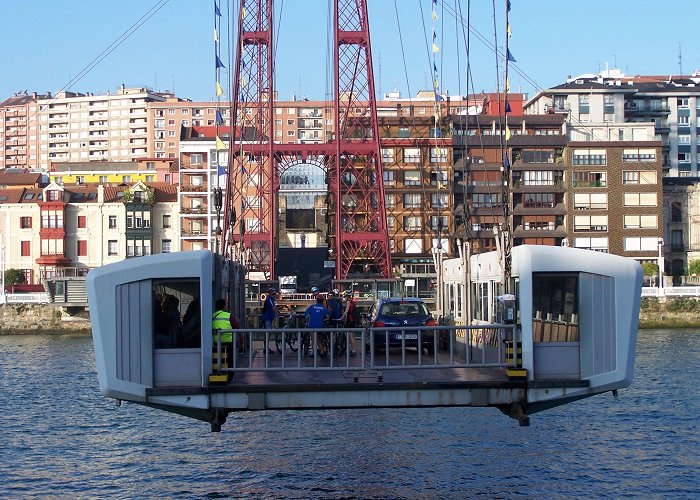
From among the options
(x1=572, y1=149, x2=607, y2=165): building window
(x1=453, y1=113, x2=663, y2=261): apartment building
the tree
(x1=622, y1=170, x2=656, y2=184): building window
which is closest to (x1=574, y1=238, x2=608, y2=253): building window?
(x1=453, y1=113, x2=663, y2=261): apartment building

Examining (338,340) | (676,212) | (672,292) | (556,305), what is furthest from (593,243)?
(556,305)

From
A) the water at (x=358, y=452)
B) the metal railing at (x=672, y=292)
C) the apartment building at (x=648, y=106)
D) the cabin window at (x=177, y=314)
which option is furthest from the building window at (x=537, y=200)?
the cabin window at (x=177, y=314)

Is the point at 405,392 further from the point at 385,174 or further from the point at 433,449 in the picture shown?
the point at 385,174

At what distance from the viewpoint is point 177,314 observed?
19828mm

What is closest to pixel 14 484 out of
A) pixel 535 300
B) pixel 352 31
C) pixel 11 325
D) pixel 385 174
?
pixel 535 300

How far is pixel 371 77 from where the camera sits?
81.6 m

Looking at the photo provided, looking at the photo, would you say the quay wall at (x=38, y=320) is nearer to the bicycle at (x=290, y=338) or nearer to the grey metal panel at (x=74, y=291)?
the grey metal panel at (x=74, y=291)

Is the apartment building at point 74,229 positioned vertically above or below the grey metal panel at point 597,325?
above

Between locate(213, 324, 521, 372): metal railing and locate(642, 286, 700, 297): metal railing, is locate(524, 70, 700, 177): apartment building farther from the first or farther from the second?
locate(213, 324, 521, 372): metal railing

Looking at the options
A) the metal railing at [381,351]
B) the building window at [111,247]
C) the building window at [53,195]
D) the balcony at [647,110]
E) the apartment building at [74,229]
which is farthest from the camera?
the balcony at [647,110]

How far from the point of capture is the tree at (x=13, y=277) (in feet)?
355

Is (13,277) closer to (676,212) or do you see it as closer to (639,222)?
(639,222)

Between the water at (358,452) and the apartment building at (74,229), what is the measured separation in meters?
69.9

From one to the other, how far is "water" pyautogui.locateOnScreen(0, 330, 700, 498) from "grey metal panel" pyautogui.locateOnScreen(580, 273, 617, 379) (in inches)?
176
